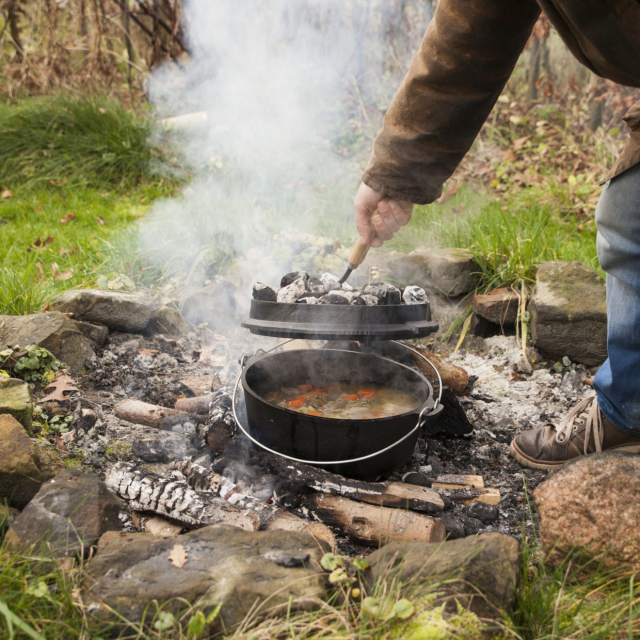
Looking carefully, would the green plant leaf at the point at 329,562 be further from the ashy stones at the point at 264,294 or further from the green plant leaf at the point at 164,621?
the ashy stones at the point at 264,294

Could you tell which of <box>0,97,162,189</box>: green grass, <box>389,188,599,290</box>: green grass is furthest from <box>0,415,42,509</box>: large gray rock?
<box>0,97,162,189</box>: green grass

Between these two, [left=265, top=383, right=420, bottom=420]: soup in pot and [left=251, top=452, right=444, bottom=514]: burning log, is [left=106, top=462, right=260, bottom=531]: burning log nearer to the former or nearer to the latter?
[left=251, top=452, right=444, bottom=514]: burning log

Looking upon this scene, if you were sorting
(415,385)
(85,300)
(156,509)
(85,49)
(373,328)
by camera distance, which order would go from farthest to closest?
(85,49), (85,300), (415,385), (373,328), (156,509)

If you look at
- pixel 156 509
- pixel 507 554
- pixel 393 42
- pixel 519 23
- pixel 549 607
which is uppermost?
pixel 393 42

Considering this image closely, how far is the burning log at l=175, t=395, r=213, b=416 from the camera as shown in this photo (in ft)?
8.89

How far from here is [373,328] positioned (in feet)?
6.86

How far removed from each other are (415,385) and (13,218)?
5057 mm

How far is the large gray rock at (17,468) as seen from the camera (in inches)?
68.7

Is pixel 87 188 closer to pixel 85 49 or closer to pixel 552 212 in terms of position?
pixel 85 49

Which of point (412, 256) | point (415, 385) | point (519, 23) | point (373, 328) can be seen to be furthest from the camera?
point (412, 256)

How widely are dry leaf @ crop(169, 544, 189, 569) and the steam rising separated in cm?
408

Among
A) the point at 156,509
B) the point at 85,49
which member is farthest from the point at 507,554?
the point at 85,49

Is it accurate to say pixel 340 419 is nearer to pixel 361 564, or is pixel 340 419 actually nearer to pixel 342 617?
pixel 361 564

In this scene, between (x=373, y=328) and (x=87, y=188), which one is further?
(x=87, y=188)
